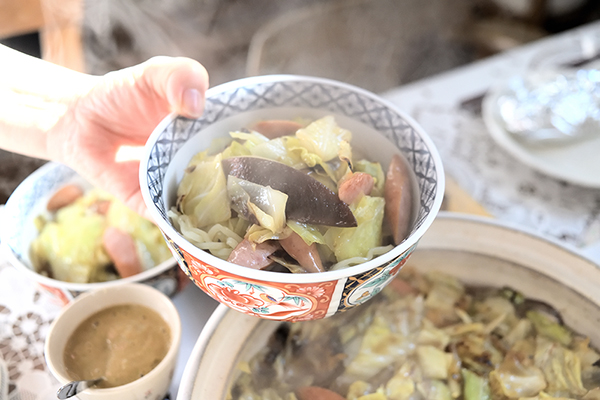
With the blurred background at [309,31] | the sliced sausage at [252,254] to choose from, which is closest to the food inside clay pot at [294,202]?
the sliced sausage at [252,254]

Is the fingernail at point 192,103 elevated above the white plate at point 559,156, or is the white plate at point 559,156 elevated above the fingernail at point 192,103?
the fingernail at point 192,103

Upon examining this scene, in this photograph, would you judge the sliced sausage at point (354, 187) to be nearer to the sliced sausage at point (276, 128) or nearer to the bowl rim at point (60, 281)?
the sliced sausage at point (276, 128)

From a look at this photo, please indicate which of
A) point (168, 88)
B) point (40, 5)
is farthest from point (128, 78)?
point (40, 5)

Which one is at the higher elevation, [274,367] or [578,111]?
[578,111]

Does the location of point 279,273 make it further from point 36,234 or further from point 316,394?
point 36,234

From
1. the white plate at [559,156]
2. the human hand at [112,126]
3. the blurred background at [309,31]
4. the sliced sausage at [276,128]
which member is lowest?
the blurred background at [309,31]

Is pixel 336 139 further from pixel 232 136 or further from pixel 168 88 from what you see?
pixel 168 88

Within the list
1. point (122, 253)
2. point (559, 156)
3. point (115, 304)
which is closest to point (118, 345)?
point (115, 304)
